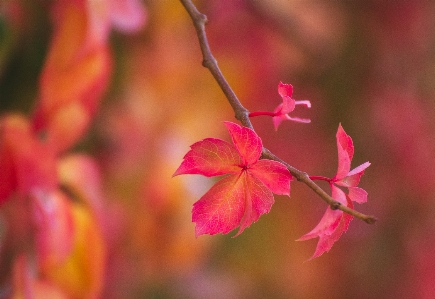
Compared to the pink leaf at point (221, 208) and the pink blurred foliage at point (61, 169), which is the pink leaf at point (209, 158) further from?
the pink blurred foliage at point (61, 169)

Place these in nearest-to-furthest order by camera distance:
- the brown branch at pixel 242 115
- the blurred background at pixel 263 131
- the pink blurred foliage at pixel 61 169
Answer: the brown branch at pixel 242 115 → the pink blurred foliage at pixel 61 169 → the blurred background at pixel 263 131

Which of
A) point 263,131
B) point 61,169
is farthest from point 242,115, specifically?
point 263,131

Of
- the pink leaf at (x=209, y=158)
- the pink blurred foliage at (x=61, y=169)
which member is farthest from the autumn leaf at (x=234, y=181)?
the pink blurred foliage at (x=61, y=169)

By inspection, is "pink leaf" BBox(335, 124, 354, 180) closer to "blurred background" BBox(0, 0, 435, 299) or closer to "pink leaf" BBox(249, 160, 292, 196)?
"pink leaf" BBox(249, 160, 292, 196)

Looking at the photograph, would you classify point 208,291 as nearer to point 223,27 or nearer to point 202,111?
point 202,111

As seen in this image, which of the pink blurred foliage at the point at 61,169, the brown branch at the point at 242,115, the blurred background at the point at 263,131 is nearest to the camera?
the brown branch at the point at 242,115

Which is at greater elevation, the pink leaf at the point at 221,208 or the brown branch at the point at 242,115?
the brown branch at the point at 242,115

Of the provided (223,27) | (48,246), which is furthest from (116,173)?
(223,27)
